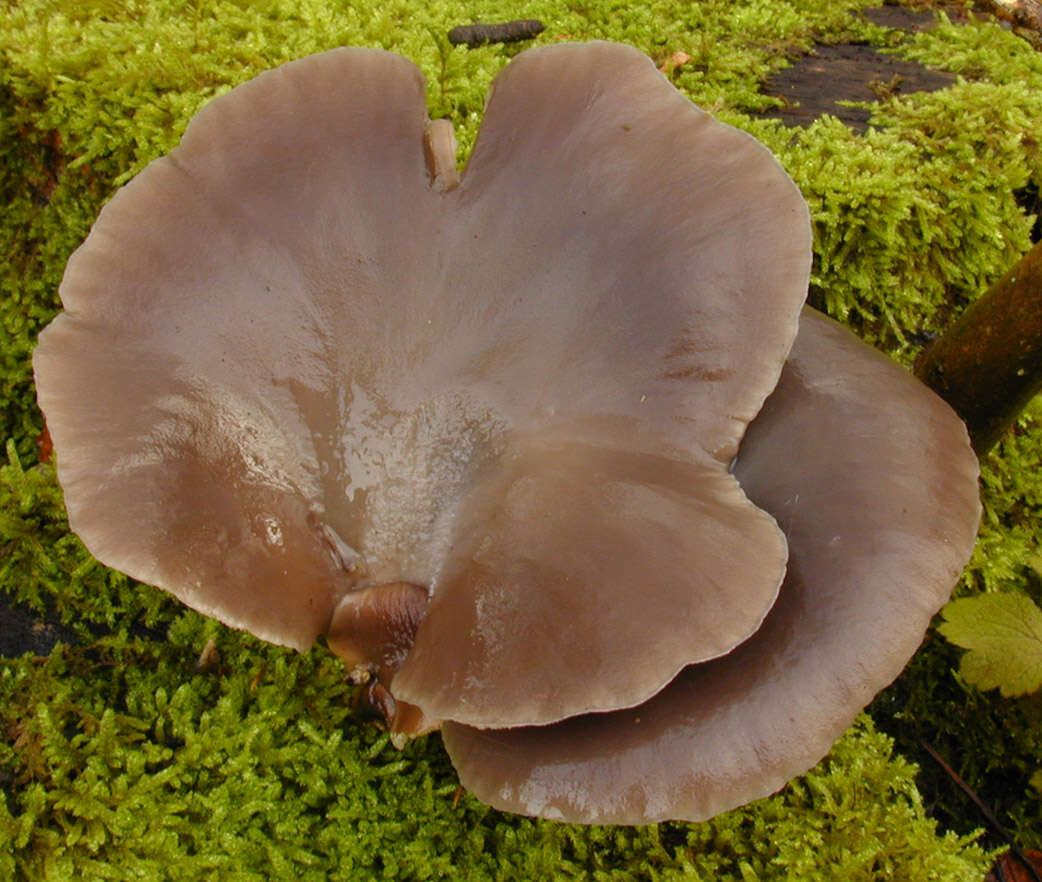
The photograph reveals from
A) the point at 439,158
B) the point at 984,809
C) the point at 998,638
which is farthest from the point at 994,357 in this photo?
the point at 439,158

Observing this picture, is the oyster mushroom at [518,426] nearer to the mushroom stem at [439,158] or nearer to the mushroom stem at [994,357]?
the mushroom stem at [439,158]

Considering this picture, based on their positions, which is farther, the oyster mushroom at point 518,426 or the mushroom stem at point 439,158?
the mushroom stem at point 439,158

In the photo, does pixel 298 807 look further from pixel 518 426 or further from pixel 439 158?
pixel 439 158

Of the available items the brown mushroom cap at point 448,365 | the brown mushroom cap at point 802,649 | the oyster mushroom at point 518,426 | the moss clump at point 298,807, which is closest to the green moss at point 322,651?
the moss clump at point 298,807

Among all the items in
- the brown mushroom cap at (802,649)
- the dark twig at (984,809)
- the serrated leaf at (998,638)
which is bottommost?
the dark twig at (984,809)

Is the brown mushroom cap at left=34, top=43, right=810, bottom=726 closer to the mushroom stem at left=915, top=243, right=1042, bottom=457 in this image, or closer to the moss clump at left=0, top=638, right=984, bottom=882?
the moss clump at left=0, top=638, right=984, bottom=882

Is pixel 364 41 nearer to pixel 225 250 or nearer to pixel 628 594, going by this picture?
pixel 225 250

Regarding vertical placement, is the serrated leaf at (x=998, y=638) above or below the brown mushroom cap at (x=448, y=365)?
below
